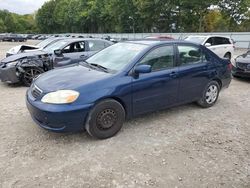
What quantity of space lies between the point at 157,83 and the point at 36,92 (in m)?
2.06

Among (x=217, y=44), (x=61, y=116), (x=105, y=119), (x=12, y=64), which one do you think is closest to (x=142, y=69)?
(x=105, y=119)

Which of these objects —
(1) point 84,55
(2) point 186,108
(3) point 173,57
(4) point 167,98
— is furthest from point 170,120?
(1) point 84,55

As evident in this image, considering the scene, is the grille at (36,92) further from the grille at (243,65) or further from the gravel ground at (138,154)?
the grille at (243,65)

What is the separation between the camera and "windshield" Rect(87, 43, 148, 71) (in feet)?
14.1

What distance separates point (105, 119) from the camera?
390cm

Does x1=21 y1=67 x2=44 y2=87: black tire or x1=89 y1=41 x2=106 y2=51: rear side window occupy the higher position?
x1=89 y1=41 x2=106 y2=51: rear side window

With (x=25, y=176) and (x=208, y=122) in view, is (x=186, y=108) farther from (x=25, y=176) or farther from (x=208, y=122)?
(x=25, y=176)

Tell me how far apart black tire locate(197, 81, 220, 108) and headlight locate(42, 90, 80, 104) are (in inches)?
117

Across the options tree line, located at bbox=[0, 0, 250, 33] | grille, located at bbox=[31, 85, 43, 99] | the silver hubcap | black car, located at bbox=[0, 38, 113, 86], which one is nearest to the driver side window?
the silver hubcap

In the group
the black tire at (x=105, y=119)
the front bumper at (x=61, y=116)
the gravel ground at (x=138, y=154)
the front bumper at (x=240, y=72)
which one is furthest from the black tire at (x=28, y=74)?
the front bumper at (x=240, y=72)

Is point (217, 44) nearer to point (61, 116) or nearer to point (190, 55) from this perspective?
point (190, 55)

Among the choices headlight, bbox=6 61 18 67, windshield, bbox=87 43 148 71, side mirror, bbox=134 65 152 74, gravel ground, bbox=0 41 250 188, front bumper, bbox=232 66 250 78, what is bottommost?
gravel ground, bbox=0 41 250 188

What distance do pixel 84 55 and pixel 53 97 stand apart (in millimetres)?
4748

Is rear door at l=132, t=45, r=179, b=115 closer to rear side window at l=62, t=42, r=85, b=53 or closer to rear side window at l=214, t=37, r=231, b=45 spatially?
rear side window at l=62, t=42, r=85, b=53
